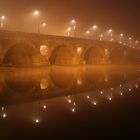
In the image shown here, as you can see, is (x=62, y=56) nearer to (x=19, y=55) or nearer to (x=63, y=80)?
(x=19, y=55)

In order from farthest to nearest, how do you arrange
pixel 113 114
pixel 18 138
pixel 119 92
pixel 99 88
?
pixel 99 88
pixel 119 92
pixel 113 114
pixel 18 138

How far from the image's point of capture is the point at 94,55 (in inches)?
2741

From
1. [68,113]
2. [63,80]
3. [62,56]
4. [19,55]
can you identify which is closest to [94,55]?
[62,56]

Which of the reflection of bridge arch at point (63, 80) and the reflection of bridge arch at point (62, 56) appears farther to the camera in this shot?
the reflection of bridge arch at point (62, 56)

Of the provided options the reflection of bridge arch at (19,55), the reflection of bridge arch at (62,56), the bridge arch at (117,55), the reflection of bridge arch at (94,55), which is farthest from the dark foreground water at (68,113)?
the bridge arch at (117,55)

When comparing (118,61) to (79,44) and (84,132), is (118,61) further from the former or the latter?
(84,132)

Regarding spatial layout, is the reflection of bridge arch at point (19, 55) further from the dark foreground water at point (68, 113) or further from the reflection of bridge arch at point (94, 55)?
Answer: the reflection of bridge arch at point (94, 55)

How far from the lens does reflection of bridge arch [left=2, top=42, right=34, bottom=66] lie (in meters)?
46.7

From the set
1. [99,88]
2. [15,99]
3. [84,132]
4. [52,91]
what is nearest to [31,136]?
[84,132]

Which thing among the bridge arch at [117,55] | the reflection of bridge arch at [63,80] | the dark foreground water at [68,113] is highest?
the bridge arch at [117,55]

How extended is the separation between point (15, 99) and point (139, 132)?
10.7 m

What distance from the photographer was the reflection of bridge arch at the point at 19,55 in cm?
4669

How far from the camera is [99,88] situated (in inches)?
1114

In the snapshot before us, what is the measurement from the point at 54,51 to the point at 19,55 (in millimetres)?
11708
